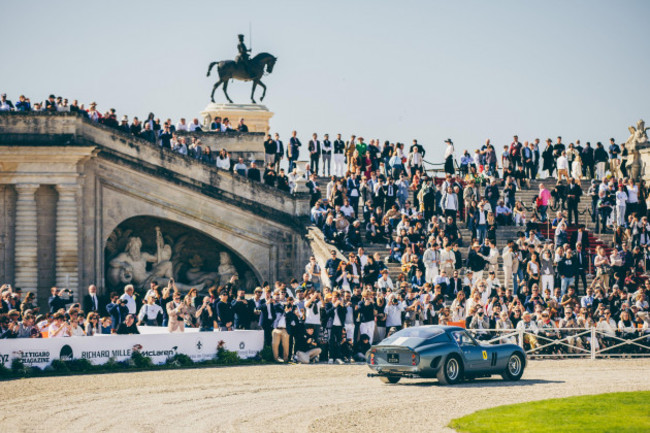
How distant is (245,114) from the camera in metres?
48.1

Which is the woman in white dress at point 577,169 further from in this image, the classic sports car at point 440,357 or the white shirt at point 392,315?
the classic sports car at point 440,357

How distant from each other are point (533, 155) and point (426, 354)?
23.0 metres

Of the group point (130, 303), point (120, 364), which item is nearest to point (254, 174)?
point (130, 303)

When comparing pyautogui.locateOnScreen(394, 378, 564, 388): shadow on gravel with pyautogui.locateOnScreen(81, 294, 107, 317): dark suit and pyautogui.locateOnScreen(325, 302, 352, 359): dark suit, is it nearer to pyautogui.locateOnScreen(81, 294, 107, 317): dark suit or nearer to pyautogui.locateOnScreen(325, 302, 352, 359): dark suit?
pyautogui.locateOnScreen(325, 302, 352, 359): dark suit

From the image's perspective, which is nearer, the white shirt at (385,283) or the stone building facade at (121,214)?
the white shirt at (385,283)

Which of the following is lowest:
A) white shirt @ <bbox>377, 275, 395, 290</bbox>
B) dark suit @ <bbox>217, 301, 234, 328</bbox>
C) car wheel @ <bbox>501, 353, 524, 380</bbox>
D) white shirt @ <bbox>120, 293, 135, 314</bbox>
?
car wheel @ <bbox>501, 353, 524, 380</bbox>

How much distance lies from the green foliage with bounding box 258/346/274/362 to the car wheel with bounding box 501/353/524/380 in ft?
22.8

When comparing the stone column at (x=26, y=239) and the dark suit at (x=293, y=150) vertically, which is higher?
the dark suit at (x=293, y=150)

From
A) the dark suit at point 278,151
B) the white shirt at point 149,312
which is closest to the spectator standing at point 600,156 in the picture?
the dark suit at point 278,151

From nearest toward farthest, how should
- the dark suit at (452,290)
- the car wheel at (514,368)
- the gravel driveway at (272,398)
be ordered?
the gravel driveway at (272,398), the car wheel at (514,368), the dark suit at (452,290)

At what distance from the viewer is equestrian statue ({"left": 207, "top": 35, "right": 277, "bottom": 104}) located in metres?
46.8

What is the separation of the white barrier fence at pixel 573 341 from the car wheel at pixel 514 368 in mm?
4643

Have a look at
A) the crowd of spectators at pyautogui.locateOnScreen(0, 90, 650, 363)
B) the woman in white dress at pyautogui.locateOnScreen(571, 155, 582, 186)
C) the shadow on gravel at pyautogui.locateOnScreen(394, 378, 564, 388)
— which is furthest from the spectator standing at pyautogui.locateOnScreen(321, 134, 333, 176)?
the shadow on gravel at pyautogui.locateOnScreen(394, 378, 564, 388)

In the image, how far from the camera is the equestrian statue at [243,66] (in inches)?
1844
